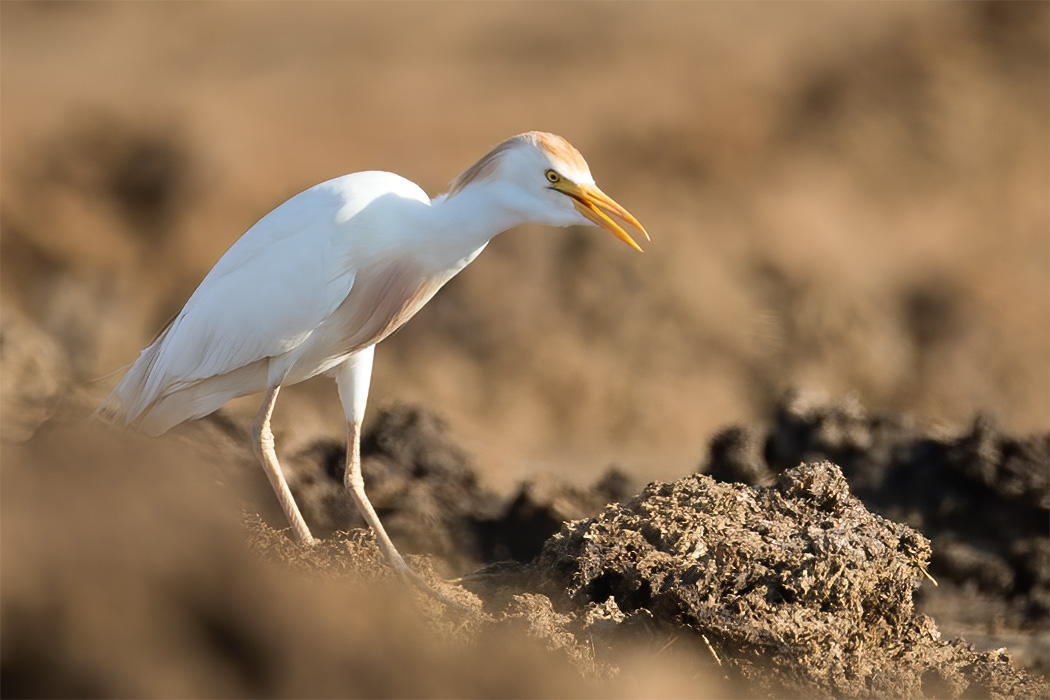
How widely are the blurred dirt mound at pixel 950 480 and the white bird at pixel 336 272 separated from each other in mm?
3153

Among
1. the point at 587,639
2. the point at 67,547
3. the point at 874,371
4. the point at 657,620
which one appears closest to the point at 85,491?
the point at 67,547

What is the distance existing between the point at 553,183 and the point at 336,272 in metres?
0.85

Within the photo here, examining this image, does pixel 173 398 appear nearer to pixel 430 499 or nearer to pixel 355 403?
pixel 355 403

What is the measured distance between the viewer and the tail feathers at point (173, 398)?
170 inches

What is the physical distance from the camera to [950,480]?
7141mm

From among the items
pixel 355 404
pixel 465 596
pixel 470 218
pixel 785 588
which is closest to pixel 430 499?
pixel 355 404

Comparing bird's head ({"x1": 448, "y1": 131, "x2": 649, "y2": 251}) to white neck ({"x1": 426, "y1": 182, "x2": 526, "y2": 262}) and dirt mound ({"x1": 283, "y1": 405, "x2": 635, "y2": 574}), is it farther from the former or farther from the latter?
dirt mound ({"x1": 283, "y1": 405, "x2": 635, "y2": 574})

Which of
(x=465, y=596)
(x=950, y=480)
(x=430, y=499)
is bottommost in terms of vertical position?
(x=430, y=499)

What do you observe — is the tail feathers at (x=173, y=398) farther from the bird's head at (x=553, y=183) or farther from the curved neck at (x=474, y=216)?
the bird's head at (x=553, y=183)

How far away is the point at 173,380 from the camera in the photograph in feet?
14.2

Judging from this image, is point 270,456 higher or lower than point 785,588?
lower

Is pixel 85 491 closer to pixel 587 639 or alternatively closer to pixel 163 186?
pixel 587 639

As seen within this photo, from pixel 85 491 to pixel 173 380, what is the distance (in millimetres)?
1832

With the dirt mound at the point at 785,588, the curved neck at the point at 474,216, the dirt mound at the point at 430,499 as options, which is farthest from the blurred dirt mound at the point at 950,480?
the curved neck at the point at 474,216
